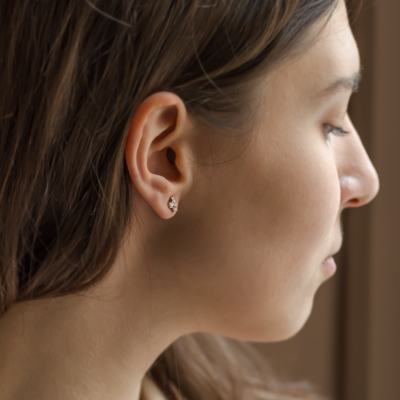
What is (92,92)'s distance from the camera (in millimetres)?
559

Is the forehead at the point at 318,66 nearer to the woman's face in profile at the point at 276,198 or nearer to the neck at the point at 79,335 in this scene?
the woman's face in profile at the point at 276,198

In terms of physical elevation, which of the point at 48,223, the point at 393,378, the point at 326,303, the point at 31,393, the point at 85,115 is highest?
the point at 85,115

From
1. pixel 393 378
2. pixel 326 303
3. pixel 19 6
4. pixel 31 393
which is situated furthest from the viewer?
pixel 326 303

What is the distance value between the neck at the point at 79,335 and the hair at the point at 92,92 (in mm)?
43

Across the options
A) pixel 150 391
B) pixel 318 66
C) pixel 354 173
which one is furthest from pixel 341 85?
pixel 150 391

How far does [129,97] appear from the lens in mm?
572

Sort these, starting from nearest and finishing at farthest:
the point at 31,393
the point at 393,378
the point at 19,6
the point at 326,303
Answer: the point at 19,6, the point at 31,393, the point at 393,378, the point at 326,303

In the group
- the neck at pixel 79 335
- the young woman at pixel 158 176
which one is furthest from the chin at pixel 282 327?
the neck at pixel 79 335

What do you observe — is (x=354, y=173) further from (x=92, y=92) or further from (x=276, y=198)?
(x=92, y=92)

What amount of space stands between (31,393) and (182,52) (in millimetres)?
485

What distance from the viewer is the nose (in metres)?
0.73

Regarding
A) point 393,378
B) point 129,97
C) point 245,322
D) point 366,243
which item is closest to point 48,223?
point 129,97

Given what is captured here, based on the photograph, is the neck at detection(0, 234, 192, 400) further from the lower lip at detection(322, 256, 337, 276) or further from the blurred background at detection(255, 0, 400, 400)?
the blurred background at detection(255, 0, 400, 400)

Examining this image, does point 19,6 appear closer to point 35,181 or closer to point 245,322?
point 35,181
